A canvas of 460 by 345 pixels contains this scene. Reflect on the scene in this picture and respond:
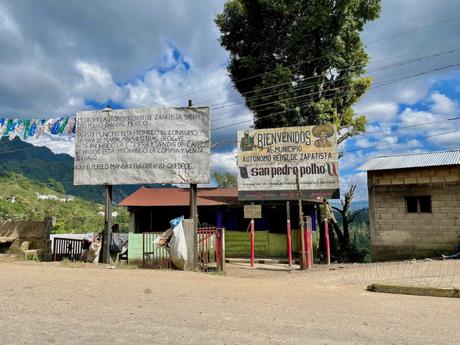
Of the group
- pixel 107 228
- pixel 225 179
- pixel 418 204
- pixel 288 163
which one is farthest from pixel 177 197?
pixel 225 179

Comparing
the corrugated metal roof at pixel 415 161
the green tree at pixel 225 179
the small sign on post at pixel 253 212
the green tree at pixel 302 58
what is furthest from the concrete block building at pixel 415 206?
the green tree at pixel 225 179

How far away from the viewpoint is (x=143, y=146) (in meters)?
14.7

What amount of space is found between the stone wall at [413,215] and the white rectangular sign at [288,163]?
6.94ft

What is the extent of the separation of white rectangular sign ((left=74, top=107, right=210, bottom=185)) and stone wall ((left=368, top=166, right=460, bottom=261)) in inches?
309

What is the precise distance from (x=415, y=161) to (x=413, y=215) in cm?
237

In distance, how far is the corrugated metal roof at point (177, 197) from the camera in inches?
836

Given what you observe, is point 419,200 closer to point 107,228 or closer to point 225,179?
point 107,228

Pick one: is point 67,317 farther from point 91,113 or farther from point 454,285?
point 91,113

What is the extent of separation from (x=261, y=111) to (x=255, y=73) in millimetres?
2480

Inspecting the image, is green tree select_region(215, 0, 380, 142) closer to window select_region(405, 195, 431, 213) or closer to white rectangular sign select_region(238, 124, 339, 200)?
white rectangular sign select_region(238, 124, 339, 200)

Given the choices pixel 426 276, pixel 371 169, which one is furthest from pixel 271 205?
pixel 426 276

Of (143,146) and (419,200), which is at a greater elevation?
(143,146)

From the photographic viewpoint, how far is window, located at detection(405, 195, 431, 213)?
16219mm

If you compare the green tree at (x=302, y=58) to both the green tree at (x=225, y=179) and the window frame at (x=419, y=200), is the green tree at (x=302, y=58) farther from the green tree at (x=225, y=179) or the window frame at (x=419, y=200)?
the green tree at (x=225, y=179)
